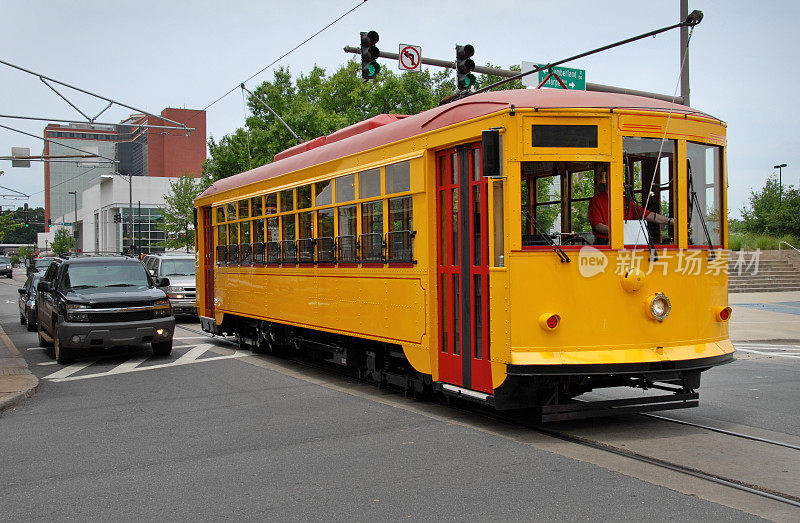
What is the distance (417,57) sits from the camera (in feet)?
49.4

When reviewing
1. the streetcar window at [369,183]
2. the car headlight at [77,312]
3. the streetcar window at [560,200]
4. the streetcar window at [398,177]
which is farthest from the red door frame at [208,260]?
the streetcar window at [560,200]

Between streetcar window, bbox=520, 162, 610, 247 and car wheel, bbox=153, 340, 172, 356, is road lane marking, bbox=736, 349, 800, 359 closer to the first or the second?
streetcar window, bbox=520, 162, 610, 247

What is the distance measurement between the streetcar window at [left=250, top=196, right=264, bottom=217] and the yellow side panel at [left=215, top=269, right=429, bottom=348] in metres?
1.01

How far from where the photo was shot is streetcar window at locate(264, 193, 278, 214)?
1201 cm

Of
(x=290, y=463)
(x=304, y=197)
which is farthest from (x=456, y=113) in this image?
(x=290, y=463)

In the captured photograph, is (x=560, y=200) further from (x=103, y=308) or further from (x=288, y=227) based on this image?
(x=103, y=308)

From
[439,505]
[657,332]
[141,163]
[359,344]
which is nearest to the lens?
[439,505]

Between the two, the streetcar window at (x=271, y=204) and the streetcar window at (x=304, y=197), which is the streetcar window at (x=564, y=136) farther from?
the streetcar window at (x=271, y=204)

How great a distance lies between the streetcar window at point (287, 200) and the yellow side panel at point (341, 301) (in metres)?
0.94

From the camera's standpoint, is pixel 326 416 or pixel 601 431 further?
pixel 326 416

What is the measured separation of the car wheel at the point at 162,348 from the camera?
13.7 metres

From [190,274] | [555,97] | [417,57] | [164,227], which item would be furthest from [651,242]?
[164,227]

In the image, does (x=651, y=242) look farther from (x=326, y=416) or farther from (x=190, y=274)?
(x=190, y=274)

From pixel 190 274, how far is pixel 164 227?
120 ft
